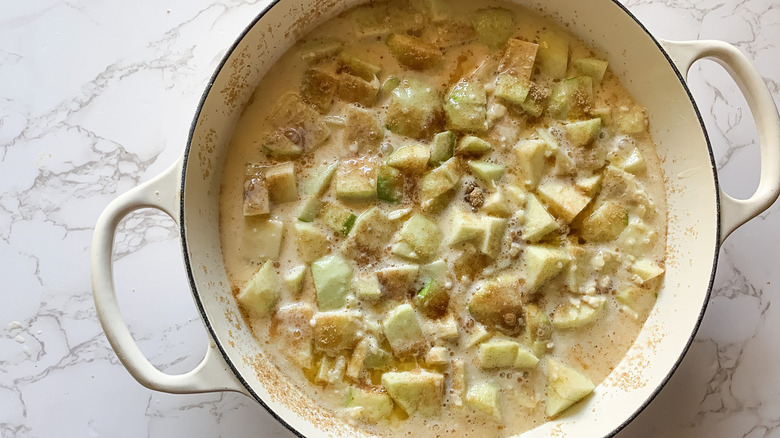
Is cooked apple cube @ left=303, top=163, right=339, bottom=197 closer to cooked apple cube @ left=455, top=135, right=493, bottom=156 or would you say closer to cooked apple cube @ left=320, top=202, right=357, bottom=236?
cooked apple cube @ left=320, top=202, right=357, bottom=236

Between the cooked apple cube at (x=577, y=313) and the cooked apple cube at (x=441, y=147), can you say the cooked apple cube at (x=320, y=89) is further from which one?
the cooked apple cube at (x=577, y=313)

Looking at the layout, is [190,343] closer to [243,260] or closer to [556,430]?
[243,260]

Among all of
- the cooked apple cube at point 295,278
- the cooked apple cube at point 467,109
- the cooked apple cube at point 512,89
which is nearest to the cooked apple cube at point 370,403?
the cooked apple cube at point 295,278

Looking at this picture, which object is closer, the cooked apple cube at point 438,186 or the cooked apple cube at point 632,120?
the cooked apple cube at point 438,186

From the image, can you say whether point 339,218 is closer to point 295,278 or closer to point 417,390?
point 295,278

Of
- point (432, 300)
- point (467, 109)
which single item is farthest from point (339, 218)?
point (467, 109)

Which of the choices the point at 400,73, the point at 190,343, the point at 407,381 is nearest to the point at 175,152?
the point at 190,343
